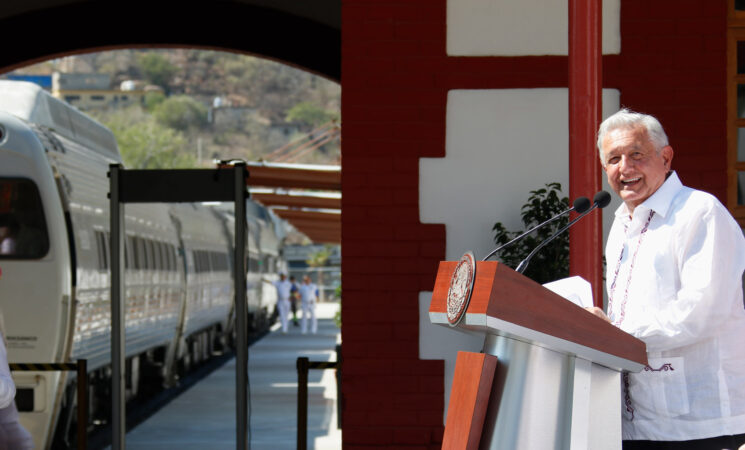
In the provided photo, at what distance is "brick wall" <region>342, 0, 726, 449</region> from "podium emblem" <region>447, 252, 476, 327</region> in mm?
3436

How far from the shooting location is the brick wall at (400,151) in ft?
21.8

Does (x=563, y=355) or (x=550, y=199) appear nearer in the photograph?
(x=563, y=355)

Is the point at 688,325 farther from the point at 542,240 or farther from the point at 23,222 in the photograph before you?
the point at 23,222

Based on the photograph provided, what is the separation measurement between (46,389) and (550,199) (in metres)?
5.75

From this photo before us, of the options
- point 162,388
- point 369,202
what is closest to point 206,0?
point 369,202

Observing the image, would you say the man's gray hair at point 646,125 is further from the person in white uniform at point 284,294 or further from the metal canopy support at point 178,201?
the person in white uniform at point 284,294

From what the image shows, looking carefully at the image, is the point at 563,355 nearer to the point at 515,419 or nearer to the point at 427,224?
the point at 515,419

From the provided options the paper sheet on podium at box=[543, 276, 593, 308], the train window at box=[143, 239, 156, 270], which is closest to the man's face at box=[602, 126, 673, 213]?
the paper sheet on podium at box=[543, 276, 593, 308]

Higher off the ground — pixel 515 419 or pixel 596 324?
pixel 596 324

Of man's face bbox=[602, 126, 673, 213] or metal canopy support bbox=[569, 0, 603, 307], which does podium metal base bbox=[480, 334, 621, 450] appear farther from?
metal canopy support bbox=[569, 0, 603, 307]

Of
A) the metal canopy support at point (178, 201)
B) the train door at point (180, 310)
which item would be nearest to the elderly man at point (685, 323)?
the metal canopy support at point (178, 201)

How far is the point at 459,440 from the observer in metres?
3.15

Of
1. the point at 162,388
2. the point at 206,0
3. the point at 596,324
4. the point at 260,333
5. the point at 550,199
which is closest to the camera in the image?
the point at 596,324

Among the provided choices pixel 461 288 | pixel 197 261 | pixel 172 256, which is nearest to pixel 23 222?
pixel 172 256
